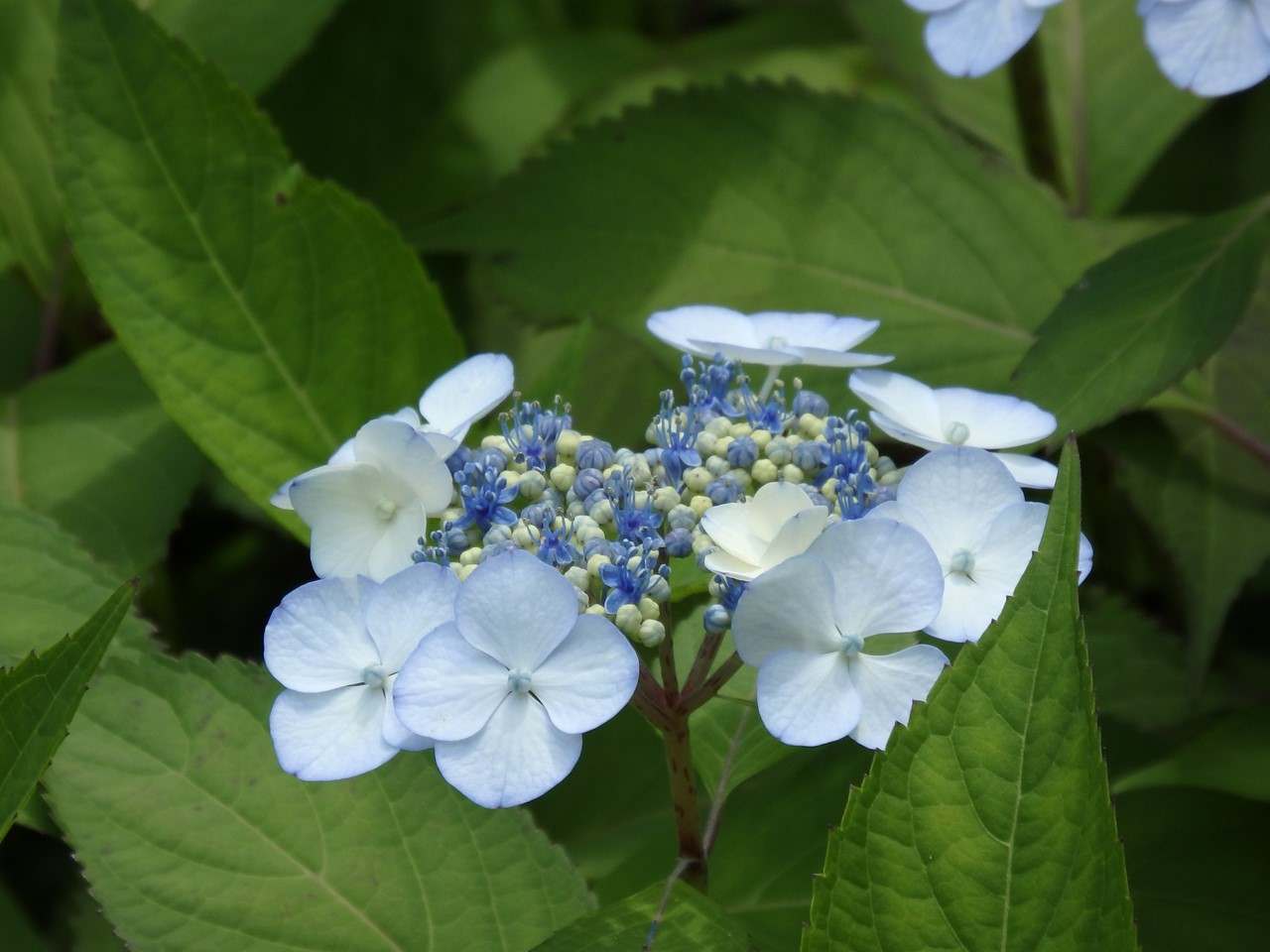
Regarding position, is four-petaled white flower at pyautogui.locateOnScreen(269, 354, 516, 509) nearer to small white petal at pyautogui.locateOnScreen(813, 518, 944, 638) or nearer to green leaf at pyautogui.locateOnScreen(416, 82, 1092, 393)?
small white petal at pyautogui.locateOnScreen(813, 518, 944, 638)

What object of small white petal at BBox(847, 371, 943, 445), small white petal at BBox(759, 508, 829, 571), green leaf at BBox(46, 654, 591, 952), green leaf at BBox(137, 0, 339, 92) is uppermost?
green leaf at BBox(137, 0, 339, 92)

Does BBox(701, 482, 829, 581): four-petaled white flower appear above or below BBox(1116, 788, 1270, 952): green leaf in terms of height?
above

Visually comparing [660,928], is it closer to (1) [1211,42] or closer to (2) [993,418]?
(2) [993,418]

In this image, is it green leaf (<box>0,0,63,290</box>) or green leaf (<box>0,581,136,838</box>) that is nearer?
green leaf (<box>0,581,136,838</box>)

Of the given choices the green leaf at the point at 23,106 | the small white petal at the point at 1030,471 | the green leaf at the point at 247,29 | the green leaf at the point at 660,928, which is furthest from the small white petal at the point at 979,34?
the green leaf at the point at 23,106

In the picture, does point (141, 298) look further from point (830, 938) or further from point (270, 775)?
point (830, 938)

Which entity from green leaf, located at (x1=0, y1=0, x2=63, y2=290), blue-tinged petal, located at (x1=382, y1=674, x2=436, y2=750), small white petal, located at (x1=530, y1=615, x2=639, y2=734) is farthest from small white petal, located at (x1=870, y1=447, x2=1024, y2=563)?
green leaf, located at (x1=0, y1=0, x2=63, y2=290)

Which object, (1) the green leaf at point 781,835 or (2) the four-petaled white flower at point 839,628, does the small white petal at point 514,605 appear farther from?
(1) the green leaf at point 781,835
